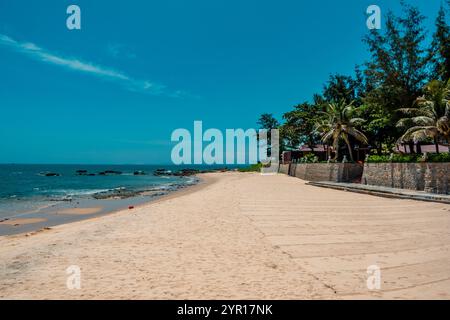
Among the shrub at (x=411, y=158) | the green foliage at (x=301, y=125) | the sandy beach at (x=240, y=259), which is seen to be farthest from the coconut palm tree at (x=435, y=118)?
the green foliage at (x=301, y=125)

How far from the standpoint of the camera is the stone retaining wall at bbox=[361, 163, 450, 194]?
18.1m

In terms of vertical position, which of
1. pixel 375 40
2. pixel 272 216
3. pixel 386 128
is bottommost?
pixel 272 216

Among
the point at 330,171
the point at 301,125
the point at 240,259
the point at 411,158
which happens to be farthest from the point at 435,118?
the point at 301,125

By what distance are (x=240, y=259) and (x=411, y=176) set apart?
18867 millimetres

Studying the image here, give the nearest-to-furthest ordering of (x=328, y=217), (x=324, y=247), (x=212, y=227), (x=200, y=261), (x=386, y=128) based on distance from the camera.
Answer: (x=200, y=261)
(x=324, y=247)
(x=212, y=227)
(x=328, y=217)
(x=386, y=128)

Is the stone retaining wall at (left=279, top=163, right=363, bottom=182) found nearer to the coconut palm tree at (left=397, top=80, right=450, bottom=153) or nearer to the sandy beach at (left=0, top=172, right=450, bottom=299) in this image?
the coconut palm tree at (left=397, top=80, right=450, bottom=153)

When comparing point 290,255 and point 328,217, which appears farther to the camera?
point 328,217

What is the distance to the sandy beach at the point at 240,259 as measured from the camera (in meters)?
4.74

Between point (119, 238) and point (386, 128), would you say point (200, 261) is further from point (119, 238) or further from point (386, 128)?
point (386, 128)

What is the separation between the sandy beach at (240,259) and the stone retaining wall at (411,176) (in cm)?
822

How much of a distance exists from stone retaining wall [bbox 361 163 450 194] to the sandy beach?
8.22 m

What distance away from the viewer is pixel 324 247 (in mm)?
7363
